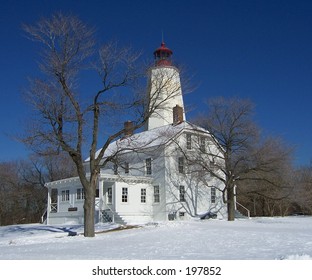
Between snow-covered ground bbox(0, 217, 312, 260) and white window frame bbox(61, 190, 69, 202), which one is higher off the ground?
white window frame bbox(61, 190, 69, 202)

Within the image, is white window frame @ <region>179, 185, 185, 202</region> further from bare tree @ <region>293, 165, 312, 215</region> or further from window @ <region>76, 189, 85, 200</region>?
bare tree @ <region>293, 165, 312, 215</region>

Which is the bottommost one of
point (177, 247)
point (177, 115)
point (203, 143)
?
point (177, 247)

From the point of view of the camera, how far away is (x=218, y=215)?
3297cm

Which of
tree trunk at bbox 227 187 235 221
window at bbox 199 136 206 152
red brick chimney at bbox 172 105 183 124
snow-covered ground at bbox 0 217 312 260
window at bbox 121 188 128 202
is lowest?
snow-covered ground at bbox 0 217 312 260

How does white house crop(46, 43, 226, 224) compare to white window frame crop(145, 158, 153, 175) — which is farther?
white window frame crop(145, 158, 153, 175)

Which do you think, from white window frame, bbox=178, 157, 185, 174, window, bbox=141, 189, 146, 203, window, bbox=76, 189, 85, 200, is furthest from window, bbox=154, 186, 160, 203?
window, bbox=76, 189, 85, 200

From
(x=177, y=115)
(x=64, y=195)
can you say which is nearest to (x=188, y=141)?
(x=177, y=115)

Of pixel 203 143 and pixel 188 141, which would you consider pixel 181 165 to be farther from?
pixel 203 143

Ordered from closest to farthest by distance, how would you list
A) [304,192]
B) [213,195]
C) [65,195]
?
[213,195], [65,195], [304,192]

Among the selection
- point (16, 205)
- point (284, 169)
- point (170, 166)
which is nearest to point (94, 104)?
point (170, 166)

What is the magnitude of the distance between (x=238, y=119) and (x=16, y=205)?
3607 cm

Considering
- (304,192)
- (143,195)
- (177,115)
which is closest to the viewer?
(143,195)

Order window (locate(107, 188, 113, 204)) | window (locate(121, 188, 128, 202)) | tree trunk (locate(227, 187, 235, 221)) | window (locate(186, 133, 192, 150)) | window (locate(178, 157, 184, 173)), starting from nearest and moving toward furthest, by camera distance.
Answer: tree trunk (locate(227, 187, 235, 221)) < window (locate(121, 188, 128, 202)) < window (locate(186, 133, 192, 150)) < window (locate(107, 188, 113, 204)) < window (locate(178, 157, 184, 173))
